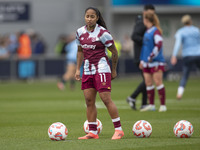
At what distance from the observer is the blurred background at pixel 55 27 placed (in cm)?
→ 3162

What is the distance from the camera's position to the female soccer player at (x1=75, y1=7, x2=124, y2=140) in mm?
9492

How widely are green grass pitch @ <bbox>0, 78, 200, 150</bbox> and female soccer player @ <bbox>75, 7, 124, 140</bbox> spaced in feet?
1.34

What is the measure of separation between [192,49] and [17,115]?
5.74m

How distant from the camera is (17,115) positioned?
14086mm

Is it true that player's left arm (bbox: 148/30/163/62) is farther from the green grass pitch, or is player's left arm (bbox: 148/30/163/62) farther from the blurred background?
the blurred background

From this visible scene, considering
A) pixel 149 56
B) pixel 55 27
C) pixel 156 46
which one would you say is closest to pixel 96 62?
pixel 156 46

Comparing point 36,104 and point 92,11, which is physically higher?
point 92,11

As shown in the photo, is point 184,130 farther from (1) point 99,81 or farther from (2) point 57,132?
(2) point 57,132

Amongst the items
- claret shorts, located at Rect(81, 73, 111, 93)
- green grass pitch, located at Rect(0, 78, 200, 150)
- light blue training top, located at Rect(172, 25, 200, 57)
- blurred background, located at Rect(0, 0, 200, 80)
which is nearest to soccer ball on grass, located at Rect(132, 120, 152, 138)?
green grass pitch, located at Rect(0, 78, 200, 150)

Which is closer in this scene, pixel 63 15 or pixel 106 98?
pixel 106 98

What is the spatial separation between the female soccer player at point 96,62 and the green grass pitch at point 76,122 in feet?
1.34

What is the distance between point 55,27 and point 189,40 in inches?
884

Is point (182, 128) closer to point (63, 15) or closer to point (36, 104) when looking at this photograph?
point (36, 104)

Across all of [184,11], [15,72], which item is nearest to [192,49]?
[15,72]
